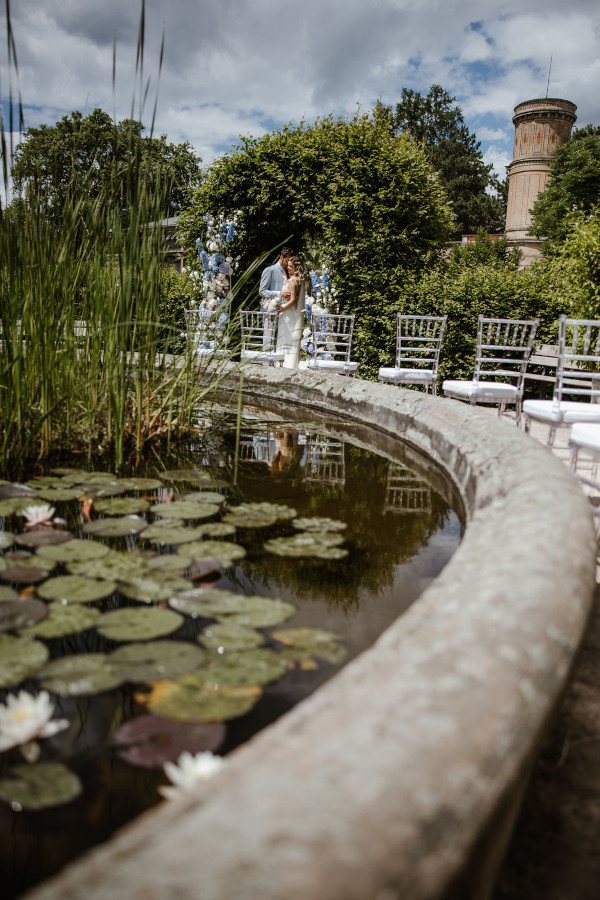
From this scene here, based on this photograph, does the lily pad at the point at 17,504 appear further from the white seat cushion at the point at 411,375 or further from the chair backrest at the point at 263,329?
the white seat cushion at the point at 411,375

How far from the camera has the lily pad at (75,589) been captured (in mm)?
989

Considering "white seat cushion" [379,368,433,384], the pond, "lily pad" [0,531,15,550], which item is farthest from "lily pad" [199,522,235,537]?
"white seat cushion" [379,368,433,384]

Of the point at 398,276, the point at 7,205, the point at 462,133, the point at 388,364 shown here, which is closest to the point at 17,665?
the point at 7,205

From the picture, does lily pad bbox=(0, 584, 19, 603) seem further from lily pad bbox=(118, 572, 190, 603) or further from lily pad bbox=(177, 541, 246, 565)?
lily pad bbox=(177, 541, 246, 565)

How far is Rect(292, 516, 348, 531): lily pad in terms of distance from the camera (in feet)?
4.47

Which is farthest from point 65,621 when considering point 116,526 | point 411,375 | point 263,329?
point 411,375

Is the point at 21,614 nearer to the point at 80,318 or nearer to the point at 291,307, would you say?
the point at 80,318

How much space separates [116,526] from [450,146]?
117ft

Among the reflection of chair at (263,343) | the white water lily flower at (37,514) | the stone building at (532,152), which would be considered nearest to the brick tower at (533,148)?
the stone building at (532,152)

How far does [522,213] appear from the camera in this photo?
36562 millimetres

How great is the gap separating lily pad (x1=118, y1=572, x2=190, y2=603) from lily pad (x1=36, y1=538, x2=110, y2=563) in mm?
138

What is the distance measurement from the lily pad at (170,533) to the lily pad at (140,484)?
0.28 m

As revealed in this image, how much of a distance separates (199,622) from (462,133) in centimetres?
3691

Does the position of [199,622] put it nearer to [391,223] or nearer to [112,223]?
[112,223]
